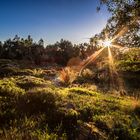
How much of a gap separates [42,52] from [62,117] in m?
50.4

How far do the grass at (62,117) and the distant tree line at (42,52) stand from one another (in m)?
40.1

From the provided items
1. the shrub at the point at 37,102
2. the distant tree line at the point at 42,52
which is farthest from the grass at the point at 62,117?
the distant tree line at the point at 42,52

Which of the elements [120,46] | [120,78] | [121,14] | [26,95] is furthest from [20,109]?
[120,78]

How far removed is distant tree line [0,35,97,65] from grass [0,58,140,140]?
132 ft

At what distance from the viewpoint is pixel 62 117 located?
10.3 meters

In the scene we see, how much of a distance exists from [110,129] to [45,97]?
12.7 ft

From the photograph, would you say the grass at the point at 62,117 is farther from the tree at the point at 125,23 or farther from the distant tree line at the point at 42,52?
the distant tree line at the point at 42,52

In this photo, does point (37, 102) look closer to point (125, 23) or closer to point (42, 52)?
point (125, 23)

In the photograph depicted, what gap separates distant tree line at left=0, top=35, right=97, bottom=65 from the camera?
5588 centimetres

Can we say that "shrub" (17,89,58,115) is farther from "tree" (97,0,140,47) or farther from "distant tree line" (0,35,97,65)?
"distant tree line" (0,35,97,65)

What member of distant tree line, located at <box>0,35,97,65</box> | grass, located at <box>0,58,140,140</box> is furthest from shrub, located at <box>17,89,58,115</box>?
distant tree line, located at <box>0,35,97,65</box>

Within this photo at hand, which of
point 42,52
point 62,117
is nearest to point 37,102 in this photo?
point 62,117

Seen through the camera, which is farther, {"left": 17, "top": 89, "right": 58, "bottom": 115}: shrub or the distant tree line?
the distant tree line

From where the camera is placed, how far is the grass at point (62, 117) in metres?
8.84
